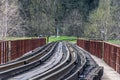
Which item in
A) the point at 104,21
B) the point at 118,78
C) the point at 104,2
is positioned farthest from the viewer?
the point at 104,2

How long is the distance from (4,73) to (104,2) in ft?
330

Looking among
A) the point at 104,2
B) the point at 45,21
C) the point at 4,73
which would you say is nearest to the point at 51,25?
the point at 45,21

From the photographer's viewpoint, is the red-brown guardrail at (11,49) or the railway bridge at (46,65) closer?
the railway bridge at (46,65)

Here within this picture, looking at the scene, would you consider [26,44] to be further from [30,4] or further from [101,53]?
[30,4]

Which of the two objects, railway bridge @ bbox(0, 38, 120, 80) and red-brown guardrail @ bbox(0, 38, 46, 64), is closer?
railway bridge @ bbox(0, 38, 120, 80)

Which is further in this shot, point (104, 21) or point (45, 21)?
point (45, 21)

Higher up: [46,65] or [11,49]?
[11,49]

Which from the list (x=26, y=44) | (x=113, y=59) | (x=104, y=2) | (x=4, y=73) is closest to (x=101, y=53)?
(x=26, y=44)

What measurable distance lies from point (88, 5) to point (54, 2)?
1176 cm

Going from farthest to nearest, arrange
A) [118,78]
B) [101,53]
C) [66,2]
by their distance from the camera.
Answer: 1. [66,2]
2. [101,53]
3. [118,78]

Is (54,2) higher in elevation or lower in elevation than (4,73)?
higher

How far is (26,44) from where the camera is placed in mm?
29469

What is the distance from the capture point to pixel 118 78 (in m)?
15.5

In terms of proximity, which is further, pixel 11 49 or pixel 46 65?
pixel 11 49
